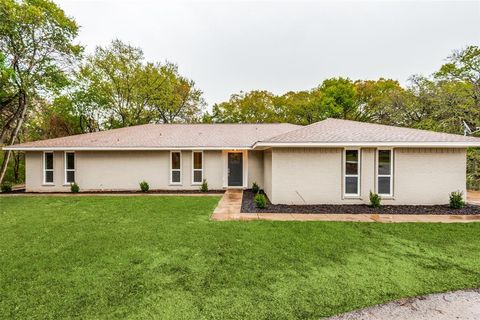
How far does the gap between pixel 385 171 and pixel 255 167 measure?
6.12 m

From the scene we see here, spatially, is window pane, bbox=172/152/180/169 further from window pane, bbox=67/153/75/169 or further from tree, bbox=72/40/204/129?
tree, bbox=72/40/204/129

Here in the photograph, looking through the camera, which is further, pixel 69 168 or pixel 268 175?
pixel 69 168

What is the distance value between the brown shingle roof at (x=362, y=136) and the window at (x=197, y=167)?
15.9ft

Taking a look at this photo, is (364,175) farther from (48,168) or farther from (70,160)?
(48,168)

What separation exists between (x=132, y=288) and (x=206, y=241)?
1986 millimetres

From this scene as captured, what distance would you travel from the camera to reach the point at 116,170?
1216 centimetres

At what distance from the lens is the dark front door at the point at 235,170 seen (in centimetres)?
1247

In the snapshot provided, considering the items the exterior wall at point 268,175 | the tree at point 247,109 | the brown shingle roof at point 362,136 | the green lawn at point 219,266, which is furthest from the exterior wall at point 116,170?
the tree at point 247,109

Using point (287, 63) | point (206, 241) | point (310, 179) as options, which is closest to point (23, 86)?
point (206, 241)

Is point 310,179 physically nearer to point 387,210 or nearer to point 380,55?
point 387,210

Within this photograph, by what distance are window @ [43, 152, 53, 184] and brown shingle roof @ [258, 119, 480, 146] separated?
1170 cm

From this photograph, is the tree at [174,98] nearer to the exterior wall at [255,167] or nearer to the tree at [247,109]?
the tree at [247,109]

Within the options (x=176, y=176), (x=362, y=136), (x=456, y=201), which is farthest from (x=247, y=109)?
(x=456, y=201)

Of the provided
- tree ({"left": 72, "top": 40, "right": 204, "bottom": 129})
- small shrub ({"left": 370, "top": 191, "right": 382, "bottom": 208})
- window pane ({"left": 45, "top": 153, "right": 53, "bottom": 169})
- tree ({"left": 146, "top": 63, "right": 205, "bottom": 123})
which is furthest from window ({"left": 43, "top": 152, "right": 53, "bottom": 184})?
small shrub ({"left": 370, "top": 191, "right": 382, "bottom": 208})
